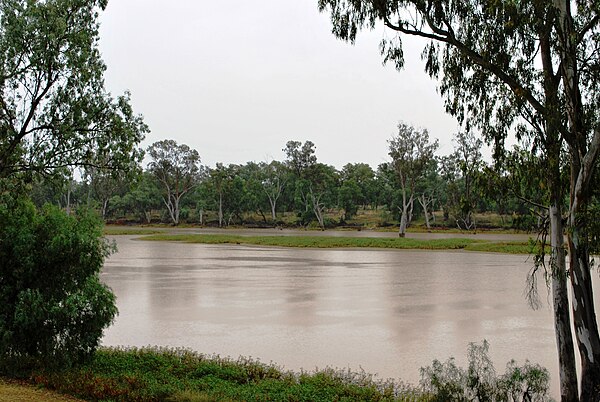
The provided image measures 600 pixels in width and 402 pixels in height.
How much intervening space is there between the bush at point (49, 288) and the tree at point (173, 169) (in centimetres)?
8237

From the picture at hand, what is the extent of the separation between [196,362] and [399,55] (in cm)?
547

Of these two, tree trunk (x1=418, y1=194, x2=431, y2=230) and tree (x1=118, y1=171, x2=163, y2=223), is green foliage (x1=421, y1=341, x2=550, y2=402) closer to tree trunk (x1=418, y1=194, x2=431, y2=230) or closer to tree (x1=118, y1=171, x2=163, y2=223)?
tree trunk (x1=418, y1=194, x2=431, y2=230)

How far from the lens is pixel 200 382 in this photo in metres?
7.50

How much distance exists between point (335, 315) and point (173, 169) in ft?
266

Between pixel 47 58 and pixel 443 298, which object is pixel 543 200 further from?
pixel 443 298

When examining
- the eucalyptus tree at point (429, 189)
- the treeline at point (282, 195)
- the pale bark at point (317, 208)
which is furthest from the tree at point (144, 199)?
the eucalyptus tree at point (429, 189)

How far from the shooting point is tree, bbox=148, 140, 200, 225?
91250 millimetres

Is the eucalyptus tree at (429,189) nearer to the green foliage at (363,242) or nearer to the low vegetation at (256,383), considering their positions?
the green foliage at (363,242)

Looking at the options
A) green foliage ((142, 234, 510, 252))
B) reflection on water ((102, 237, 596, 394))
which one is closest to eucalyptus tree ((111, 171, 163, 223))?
green foliage ((142, 234, 510, 252))

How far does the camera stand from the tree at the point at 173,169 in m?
91.2

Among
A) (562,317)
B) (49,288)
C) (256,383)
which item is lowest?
(256,383)

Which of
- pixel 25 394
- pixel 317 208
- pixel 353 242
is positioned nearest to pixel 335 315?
pixel 25 394

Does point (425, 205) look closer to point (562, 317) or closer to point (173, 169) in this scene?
point (173, 169)

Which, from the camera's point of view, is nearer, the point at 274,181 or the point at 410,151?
the point at 410,151
